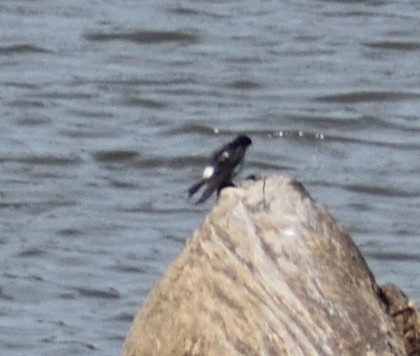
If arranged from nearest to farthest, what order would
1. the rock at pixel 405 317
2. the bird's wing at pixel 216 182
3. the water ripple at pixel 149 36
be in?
the rock at pixel 405 317 < the bird's wing at pixel 216 182 < the water ripple at pixel 149 36

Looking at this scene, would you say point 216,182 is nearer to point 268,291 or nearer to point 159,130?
point 268,291

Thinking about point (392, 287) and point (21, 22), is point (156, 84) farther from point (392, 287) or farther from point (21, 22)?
point (392, 287)

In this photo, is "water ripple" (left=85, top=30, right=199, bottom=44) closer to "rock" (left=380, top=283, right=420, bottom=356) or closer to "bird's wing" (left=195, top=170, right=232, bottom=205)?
"bird's wing" (left=195, top=170, right=232, bottom=205)

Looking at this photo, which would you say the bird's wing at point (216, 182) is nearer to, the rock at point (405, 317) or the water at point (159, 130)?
the rock at point (405, 317)

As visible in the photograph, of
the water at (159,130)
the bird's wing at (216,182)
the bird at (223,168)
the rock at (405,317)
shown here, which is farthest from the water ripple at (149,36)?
the rock at (405,317)

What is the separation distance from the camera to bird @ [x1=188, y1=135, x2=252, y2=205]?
6266mm

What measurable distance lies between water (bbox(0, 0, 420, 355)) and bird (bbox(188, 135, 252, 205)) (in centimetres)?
204

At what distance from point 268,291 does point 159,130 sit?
20.8 ft

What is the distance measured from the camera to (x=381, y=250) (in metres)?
9.73

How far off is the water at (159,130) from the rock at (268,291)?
2584 millimetres

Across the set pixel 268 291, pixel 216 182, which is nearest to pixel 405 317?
pixel 268 291

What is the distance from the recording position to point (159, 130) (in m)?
11.9

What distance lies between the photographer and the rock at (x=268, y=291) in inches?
219

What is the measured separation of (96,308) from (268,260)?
132 inches
